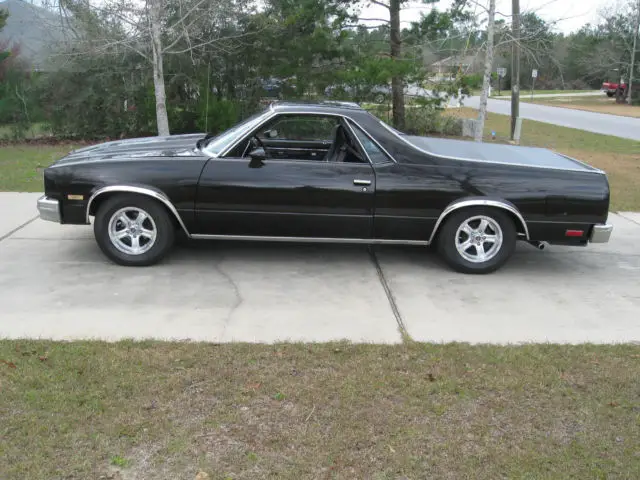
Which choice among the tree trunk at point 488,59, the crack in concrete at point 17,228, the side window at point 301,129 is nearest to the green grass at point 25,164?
the crack in concrete at point 17,228

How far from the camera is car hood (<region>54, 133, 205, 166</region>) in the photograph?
19.0 feet

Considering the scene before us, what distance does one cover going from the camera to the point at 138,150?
236 inches

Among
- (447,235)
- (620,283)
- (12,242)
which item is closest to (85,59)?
(12,242)

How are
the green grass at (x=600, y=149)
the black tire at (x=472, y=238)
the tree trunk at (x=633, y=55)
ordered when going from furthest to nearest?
the tree trunk at (x=633, y=55) < the green grass at (x=600, y=149) < the black tire at (x=472, y=238)

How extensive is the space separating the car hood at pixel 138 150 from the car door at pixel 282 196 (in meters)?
0.44

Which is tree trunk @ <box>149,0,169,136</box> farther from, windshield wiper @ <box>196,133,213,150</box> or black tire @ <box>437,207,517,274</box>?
black tire @ <box>437,207,517,274</box>

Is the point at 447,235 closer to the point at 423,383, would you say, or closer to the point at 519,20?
the point at 423,383

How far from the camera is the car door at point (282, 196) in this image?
5652 mm

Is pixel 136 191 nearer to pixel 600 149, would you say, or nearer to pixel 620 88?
pixel 600 149

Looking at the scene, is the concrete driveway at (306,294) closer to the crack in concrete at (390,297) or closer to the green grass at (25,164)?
the crack in concrete at (390,297)

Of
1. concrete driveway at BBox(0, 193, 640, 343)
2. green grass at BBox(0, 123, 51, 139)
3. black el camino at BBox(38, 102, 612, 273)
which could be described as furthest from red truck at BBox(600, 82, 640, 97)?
black el camino at BBox(38, 102, 612, 273)

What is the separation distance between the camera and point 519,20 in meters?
13.3

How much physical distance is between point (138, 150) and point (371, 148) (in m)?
2.20

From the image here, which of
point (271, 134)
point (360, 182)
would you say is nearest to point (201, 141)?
point (271, 134)
